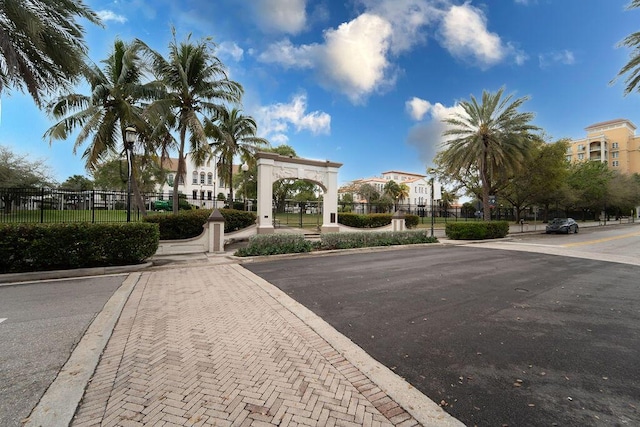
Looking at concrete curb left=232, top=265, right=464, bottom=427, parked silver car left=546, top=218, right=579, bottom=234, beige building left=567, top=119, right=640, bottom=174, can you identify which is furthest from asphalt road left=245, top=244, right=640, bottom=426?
beige building left=567, top=119, right=640, bottom=174

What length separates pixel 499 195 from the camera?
34.2 metres

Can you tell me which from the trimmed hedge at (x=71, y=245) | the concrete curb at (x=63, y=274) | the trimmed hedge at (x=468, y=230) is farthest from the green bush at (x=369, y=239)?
the concrete curb at (x=63, y=274)

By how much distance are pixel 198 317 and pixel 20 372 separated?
205 cm

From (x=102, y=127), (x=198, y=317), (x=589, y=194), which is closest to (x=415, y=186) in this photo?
(x=589, y=194)

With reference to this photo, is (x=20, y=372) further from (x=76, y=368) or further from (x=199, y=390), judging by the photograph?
(x=199, y=390)

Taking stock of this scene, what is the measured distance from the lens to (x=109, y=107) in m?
15.2

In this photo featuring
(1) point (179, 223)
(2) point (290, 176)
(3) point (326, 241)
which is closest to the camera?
(3) point (326, 241)

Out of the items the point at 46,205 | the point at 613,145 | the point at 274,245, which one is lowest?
the point at 274,245

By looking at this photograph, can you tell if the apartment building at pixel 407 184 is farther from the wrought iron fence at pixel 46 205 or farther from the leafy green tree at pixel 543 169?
the wrought iron fence at pixel 46 205

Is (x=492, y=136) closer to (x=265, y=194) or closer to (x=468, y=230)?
(x=468, y=230)

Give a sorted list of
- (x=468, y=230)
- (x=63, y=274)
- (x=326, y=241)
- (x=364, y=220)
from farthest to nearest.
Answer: (x=364, y=220)
(x=468, y=230)
(x=326, y=241)
(x=63, y=274)

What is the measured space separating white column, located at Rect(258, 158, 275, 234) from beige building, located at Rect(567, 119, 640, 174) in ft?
297

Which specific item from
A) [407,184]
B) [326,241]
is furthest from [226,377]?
[407,184]

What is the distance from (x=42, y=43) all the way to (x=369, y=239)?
1388 centimetres
